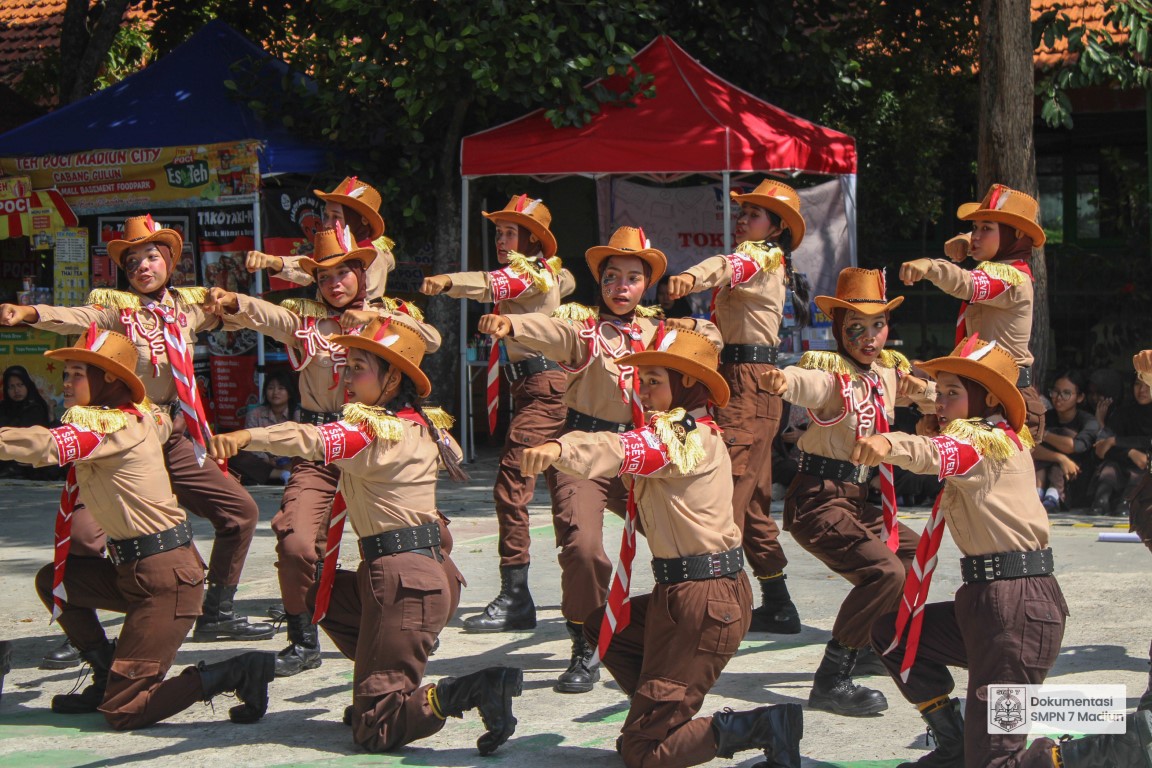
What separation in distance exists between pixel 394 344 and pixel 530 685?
5.78ft

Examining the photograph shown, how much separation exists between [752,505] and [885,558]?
1325 millimetres

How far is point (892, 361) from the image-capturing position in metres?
6.66

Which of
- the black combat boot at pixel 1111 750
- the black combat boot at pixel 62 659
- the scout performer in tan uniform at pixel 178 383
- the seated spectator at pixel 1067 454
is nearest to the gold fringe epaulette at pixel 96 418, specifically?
the scout performer in tan uniform at pixel 178 383

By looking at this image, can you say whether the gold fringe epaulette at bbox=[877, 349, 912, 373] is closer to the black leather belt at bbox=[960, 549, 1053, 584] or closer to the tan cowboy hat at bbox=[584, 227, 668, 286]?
the tan cowboy hat at bbox=[584, 227, 668, 286]

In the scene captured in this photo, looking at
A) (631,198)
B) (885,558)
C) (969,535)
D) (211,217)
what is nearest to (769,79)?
(631,198)

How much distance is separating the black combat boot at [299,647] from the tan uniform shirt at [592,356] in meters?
1.60

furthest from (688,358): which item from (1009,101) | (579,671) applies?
(1009,101)

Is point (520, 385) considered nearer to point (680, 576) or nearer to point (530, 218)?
point (530, 218)

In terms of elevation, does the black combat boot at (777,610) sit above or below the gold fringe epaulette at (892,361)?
below

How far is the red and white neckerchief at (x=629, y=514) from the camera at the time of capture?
197 inches

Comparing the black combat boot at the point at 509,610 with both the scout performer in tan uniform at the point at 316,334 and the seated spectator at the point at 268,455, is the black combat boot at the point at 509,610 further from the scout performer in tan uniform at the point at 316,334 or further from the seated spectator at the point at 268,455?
the seated spectator at the point at 268,455

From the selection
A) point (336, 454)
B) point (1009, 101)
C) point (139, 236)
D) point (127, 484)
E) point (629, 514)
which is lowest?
point (629, 514)

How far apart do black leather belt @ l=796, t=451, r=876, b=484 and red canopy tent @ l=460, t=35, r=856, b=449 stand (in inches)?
220

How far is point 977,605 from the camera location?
4.97 meters
